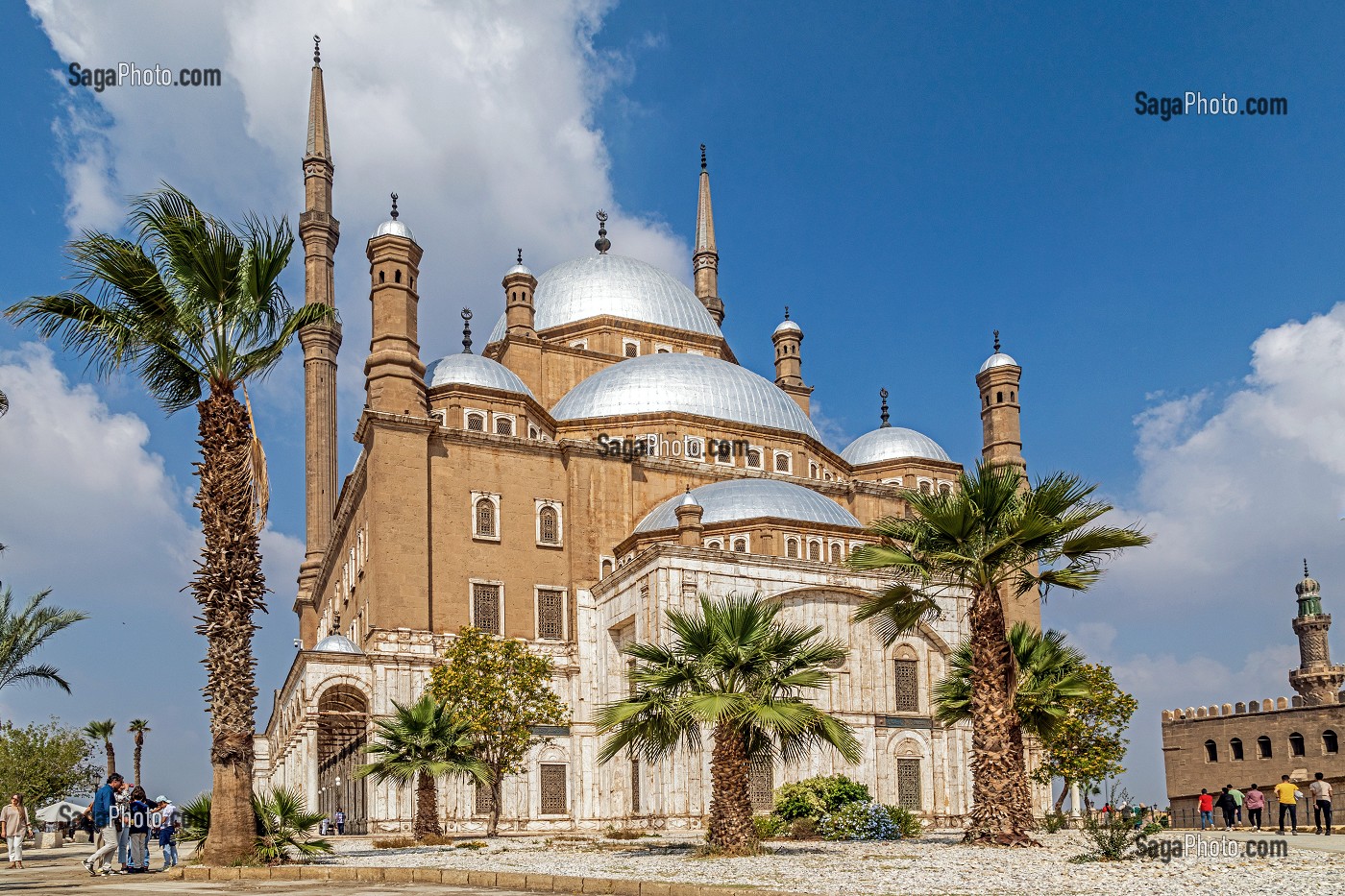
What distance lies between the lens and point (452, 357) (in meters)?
38.7

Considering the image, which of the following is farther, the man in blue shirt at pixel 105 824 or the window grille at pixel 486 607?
the window grille at pixel 486 607

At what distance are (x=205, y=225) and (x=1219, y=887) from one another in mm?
13963

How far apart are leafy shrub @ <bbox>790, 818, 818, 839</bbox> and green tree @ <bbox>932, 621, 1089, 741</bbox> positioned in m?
2.90

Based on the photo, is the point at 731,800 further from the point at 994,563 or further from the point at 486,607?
the point at 486,607

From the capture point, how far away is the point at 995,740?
1716cm

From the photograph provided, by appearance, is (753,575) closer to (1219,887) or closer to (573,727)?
(573,727)

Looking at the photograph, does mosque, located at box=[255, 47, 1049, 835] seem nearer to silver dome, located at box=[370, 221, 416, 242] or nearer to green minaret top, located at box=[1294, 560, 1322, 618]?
silver dome, located at box=[370, 221, 416, 242]

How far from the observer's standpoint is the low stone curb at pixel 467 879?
451 inches

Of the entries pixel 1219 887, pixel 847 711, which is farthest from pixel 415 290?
pixel 1219 887

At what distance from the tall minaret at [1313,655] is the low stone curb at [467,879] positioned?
2307 inches

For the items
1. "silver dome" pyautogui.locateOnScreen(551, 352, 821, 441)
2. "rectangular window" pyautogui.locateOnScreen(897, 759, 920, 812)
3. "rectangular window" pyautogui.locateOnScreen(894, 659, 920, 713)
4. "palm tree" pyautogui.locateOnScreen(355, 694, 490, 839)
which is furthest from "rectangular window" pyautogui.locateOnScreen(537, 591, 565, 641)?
"palm tree" pyautogui.locateOnScreen(355, 694, 490, 839)

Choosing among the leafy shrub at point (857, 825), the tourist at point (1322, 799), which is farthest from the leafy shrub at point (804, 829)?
the tourist at point (1322, 799)

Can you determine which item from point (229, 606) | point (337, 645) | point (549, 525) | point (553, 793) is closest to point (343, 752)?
point (337, 645)

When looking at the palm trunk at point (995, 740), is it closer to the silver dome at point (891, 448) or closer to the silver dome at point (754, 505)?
the silver dome at point (754, 505)
